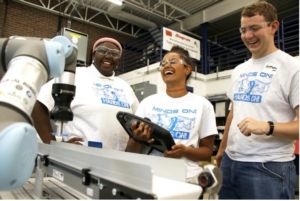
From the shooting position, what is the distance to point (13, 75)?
75cm

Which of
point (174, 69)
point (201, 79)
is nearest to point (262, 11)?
Answer: point (174, 69)

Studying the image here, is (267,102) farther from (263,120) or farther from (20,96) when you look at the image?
(20,96)

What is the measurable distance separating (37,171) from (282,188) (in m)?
1.17

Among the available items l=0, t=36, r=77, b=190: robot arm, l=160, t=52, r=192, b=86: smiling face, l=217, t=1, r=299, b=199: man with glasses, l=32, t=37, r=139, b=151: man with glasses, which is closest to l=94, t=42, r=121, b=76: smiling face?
l=32, t=37, r=139, b=151: man with glasses

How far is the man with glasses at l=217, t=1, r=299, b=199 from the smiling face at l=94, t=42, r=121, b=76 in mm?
955

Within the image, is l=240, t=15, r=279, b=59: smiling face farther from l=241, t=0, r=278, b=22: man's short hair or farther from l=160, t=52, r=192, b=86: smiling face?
l=160, t=52, r=192, b=86: smiling face

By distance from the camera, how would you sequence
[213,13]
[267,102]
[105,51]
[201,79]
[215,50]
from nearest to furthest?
[267,102] → [105,51] → [201,79] → [213,13] → [215,50]

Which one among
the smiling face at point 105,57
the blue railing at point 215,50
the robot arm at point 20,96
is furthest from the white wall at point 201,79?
the robot arm at point 20,96

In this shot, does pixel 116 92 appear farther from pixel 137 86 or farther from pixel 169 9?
pixel 169 9

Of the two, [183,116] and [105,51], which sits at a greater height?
[105,51]

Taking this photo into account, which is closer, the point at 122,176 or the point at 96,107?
the point at 122,176

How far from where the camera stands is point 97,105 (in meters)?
1.97

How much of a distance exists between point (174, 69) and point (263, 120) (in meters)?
0.67

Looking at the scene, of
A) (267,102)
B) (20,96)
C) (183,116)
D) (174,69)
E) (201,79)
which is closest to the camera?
(20,96)
